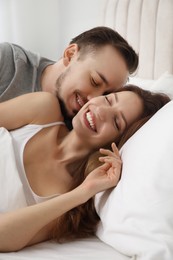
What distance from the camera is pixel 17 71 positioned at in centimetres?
144

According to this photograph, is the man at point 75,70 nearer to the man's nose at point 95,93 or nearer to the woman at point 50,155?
the man's nose at point 95,93

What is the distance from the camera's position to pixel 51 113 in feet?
4.05

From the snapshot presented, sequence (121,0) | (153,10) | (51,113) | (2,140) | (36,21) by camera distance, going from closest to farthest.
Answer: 1. (2,140)
2. (51,113)
3. (153,10)
4. (121,0)
5. (36,21)

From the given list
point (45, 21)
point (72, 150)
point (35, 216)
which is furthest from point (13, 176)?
point (45, 21)

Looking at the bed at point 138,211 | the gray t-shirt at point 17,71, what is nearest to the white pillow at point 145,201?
the bed at point 138,211

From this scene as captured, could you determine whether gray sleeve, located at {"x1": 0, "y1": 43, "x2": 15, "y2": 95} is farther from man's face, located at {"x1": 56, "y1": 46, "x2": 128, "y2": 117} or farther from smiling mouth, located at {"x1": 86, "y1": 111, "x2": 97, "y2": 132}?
smiling mouth, located at {"x1": 86, "y1": 111, "x2": 97, "y2": 132}

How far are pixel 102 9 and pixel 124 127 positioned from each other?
1.47m

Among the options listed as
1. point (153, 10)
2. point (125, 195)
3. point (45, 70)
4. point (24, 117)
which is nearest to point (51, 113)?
point (24, 117)

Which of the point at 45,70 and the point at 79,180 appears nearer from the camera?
the point at 79,180

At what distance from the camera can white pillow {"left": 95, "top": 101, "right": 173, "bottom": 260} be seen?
0.73 metres

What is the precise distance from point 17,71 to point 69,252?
881mm

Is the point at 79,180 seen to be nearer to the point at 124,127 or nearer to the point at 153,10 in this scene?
the point at 124,127

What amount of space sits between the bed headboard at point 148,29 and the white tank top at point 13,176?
3.50 ft

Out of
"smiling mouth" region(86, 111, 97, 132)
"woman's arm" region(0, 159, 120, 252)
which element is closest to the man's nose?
"smiling mouth" region(86, 111, 97, 132)
